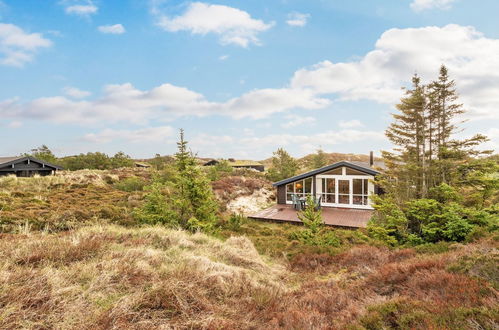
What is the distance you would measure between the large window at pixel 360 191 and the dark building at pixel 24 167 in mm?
33880

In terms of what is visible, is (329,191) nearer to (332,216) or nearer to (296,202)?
(296,202)

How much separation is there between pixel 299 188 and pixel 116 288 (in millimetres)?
17066

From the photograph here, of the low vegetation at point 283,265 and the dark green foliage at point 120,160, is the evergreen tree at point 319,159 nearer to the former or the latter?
the low vegetation at point 283,265

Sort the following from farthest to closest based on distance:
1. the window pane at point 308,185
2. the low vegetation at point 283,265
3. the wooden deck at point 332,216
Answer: the window pane at point 308,185 < the wooden deck at point 332,216 < the low vegetation at point 283,265

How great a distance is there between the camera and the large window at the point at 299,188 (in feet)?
64.5

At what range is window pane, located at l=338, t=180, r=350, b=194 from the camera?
61.0 feet

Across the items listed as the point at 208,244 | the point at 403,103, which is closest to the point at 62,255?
the point at 208,244

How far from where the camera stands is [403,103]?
11086 millimetres

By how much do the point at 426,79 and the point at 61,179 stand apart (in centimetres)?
2988

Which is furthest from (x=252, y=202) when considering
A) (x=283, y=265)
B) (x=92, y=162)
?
(x=92, y=162)

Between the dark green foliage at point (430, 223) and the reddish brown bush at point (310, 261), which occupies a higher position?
the dark green foliage at point (430, 223)

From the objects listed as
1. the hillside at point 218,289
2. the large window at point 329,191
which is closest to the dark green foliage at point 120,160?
the large window at point 329,191

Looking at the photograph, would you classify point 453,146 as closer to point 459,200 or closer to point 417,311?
point 459,200

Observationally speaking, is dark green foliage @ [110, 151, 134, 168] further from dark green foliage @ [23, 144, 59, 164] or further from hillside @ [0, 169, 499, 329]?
hillside @ [0, 169, 499, 329]
